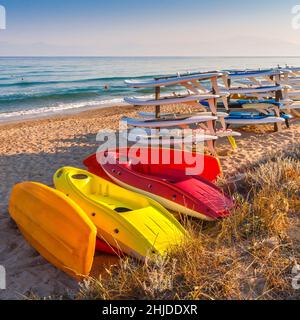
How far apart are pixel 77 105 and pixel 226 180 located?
16984mm

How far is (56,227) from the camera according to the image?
391cm

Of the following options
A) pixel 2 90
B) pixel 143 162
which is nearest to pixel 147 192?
pixel 143 162

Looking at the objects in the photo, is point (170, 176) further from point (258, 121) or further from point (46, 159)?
point (258, 121)

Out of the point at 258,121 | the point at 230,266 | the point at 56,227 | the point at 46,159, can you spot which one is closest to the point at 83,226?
the point at 56,227

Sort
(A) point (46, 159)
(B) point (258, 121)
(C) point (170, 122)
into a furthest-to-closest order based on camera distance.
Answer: (B) point (258, 121) → (A) point (46, 159) → (C) point (170, 122)

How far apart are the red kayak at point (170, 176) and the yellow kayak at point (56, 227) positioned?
4.65ft

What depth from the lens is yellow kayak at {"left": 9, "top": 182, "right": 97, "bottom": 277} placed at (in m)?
3.55

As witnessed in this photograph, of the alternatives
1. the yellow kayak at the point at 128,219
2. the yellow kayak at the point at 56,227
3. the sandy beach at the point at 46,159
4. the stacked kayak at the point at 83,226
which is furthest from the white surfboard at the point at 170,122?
the yellow kayak at the point at 56,227

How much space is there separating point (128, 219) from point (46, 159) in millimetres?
4647

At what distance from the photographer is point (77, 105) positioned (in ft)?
70.5

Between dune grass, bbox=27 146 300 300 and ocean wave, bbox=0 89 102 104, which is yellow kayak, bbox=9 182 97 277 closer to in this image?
dune grass, bbox=27 146 300 300

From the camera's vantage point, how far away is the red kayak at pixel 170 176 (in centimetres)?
471

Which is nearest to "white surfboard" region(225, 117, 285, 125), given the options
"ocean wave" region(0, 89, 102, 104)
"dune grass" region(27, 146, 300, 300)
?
"dune grass" region(27, 146, 300, 300)

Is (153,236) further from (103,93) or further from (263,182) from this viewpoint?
(103,93)
